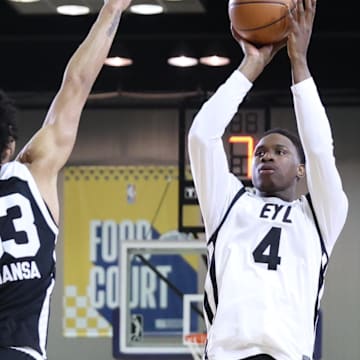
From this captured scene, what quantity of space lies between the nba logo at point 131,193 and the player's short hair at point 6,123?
7560 mm

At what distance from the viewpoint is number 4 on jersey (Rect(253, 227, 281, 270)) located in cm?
374

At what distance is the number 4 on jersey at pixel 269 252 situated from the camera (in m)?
3.74

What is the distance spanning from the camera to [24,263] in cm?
293

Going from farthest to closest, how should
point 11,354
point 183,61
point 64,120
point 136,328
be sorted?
point 183,61, point 136,328, point 64,120, point 11,354

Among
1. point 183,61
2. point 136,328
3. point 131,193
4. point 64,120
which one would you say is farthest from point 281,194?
point 131,193

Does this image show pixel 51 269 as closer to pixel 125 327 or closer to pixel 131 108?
pixel 125 327

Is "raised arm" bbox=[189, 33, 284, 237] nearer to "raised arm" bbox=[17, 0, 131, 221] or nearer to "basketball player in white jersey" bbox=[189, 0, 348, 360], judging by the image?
"basketball player in white jersey" bbox=[189, 0, 348, 360]

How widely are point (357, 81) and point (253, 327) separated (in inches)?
276

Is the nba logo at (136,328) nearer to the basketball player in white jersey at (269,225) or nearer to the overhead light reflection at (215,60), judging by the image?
the overhead light reflection at (215,60)

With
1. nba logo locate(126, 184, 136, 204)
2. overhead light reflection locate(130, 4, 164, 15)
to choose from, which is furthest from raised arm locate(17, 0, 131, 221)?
nba logo locate(126, 184, 136, 204)

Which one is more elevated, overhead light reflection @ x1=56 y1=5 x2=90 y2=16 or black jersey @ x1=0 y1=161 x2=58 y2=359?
overhead light reflection @ x1=56 y1=5 x2=90 y2=16

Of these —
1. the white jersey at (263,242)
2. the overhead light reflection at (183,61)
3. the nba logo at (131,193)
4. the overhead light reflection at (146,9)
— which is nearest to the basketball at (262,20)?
the white jersey at (263,242)

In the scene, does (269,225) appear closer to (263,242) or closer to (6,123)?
(263,242)

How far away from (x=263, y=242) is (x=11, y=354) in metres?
1.13
